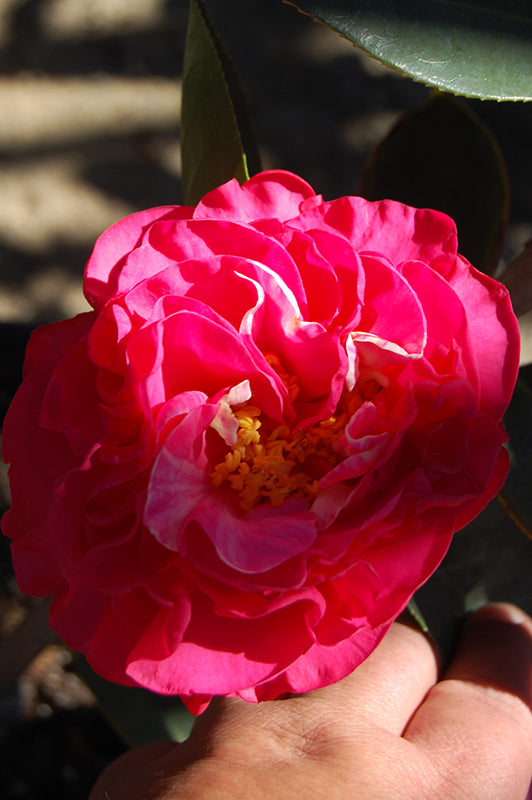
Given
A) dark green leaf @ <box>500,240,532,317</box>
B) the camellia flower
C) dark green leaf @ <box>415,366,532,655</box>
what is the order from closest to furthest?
1. the camellia flower
2. dark green leaf @ <box>500,240,532,317</box>
3. dark green leaf @ <box>415,366,532,655</box>

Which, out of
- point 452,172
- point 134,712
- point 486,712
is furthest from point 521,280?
point 134,712

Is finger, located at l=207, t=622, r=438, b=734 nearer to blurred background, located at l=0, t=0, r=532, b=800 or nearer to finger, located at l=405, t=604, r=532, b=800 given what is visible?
finger, located at l=405, t=604, r=532, b=800

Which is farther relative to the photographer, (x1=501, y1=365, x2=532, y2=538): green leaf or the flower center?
(x1=501, y1=365, x2=532, y2=538): green leaf

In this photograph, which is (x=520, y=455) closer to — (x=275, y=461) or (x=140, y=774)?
(x=275, y=461)

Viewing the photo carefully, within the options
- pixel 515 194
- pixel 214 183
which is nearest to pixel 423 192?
pixel 214 183

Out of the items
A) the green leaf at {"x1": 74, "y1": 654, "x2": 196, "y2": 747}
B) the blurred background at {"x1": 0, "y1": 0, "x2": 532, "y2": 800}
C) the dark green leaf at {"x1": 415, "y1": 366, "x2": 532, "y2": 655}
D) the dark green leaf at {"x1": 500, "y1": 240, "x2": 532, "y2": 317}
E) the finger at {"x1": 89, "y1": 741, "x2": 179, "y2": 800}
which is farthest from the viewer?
the blurred background at {"x1": 0, "y1": 0, "x2": 532, "y2": 800}

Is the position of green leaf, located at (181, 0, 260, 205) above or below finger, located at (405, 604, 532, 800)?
above

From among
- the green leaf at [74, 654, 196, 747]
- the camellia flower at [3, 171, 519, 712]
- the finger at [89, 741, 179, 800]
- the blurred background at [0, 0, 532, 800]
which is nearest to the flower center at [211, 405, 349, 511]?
the camellia flower at [3, 171, 519, 712]
